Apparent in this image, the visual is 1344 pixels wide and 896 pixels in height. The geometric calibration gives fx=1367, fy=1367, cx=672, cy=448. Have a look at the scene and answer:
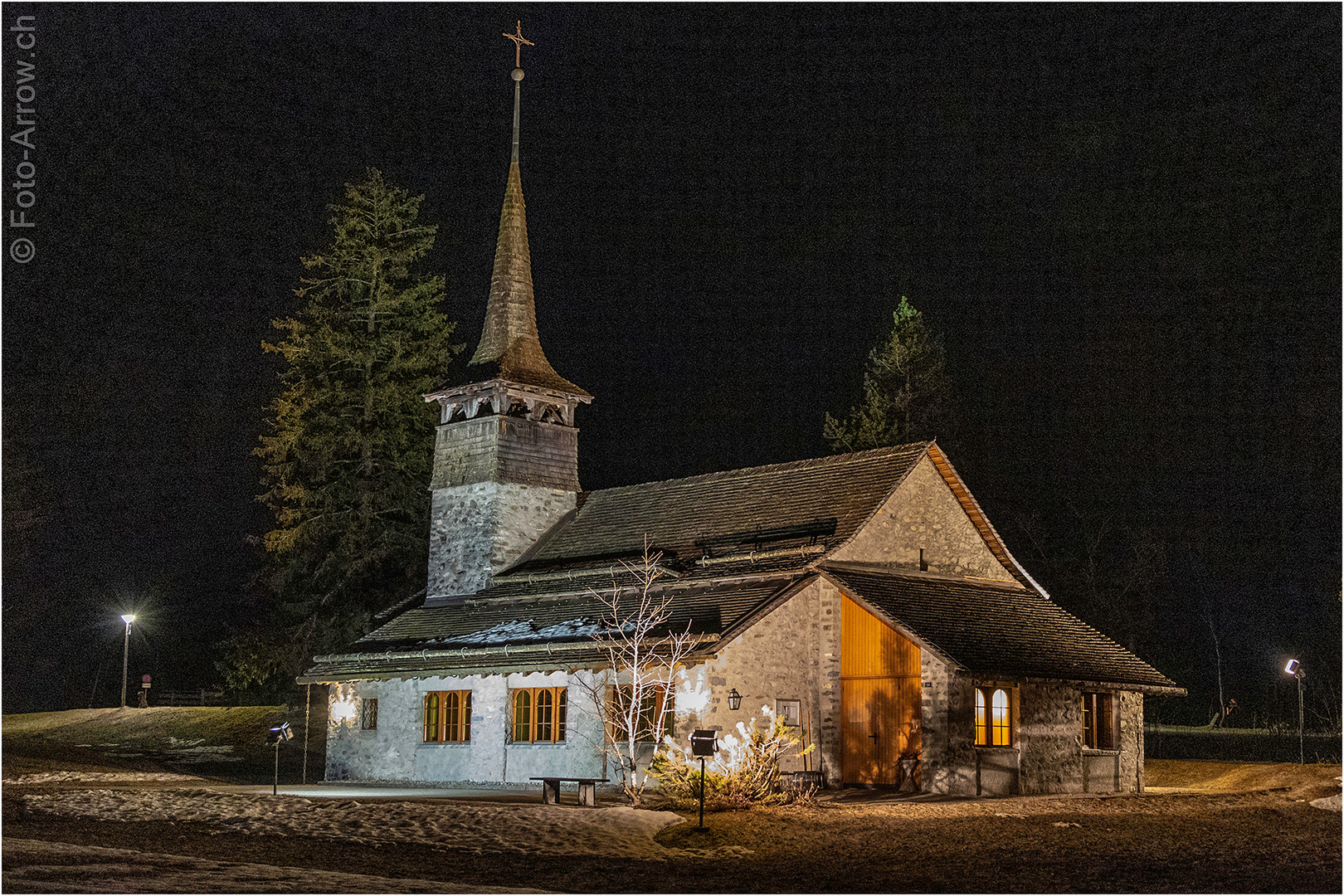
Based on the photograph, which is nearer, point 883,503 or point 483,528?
point 883,503

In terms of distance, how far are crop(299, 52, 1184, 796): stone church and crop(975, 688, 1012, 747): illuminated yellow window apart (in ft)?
0.13

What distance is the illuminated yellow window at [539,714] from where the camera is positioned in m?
22.8

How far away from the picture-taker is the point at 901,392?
144ft

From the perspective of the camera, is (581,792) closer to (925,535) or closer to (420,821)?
(420,821)

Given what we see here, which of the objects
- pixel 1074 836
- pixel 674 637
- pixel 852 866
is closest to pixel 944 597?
pixel 674 637

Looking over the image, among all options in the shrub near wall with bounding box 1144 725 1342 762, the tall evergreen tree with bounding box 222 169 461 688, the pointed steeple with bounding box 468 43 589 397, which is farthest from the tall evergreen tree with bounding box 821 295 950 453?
the pointed steeple with bounding box 468 43 589 397

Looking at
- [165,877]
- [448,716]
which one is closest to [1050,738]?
[448,716]

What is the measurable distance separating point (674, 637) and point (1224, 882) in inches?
366

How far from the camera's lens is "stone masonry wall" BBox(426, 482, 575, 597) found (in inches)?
1128

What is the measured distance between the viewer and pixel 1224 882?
12062 mm

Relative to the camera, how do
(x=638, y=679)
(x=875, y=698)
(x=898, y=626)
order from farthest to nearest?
1. (x=875, y=698)
2. (x=898, y=626)
3. (x=638, y=679)

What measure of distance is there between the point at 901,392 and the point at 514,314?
16.7m

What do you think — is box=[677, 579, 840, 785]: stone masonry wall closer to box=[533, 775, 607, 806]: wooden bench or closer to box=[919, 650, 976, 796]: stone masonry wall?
box=[919, 650, 976, 796]: stone masonry wall

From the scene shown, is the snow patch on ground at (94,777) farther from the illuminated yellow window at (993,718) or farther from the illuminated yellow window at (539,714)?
the illuminated yellow window at (993,718)
